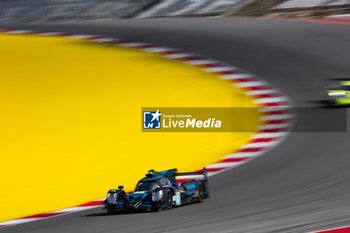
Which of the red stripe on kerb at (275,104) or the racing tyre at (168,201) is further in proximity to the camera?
the red stripe on kerb at (275,104)

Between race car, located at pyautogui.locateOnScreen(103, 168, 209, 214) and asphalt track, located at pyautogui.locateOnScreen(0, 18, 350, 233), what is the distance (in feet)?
0.37

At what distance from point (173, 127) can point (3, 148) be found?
10.1ft

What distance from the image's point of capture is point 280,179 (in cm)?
890

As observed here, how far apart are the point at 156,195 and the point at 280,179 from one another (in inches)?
78.1

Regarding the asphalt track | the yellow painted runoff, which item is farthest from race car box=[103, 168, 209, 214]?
the yellow painted runoff

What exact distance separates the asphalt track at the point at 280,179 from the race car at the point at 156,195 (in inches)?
4.4

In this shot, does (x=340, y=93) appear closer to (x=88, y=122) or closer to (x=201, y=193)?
(x=88, y=122)

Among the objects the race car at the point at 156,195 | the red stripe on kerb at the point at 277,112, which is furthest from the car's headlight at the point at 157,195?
the red stripe on kerb at the point at 277,112

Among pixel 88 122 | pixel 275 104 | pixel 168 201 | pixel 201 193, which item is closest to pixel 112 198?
pixel 168 201

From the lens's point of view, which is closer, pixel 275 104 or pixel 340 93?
pixel 340 93

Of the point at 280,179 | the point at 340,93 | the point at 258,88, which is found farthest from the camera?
the point at 258,88

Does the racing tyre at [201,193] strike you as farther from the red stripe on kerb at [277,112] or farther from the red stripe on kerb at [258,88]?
the red stripe on kerb at [258,88]

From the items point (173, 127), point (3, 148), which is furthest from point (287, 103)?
point (3, 148)

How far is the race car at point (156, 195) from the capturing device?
7.80m
